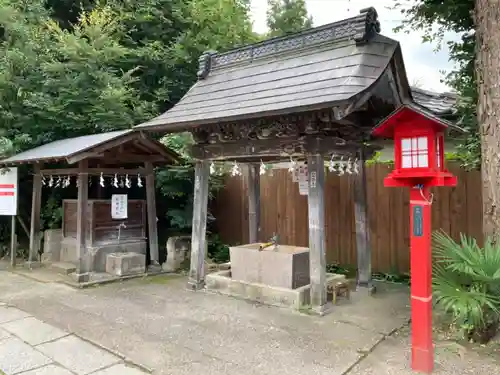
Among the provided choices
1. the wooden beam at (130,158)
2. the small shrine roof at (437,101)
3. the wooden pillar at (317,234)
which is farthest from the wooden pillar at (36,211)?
the small shrine roof at (437,101)

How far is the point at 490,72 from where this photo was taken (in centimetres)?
481

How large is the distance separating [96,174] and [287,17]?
21.8 meters

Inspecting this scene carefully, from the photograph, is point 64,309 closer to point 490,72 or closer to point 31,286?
point 31,286

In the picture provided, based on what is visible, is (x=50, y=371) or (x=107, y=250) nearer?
(x=50, y=371)

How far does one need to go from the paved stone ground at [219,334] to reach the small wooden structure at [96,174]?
1377mm

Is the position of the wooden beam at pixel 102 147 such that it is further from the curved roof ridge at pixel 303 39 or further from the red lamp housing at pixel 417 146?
the red lamp housing at pixel 417 146

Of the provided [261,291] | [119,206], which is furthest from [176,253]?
[261,291]

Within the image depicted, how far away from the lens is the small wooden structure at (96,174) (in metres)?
7.27

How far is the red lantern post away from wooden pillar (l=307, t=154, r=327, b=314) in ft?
5.15

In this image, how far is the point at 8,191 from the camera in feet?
28.3

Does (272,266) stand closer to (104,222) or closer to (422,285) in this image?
(422,285)

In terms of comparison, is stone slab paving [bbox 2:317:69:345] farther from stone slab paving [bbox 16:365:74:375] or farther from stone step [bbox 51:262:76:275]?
stone step [bbox 51:262:76:275]

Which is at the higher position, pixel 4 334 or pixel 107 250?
pixel 107 250

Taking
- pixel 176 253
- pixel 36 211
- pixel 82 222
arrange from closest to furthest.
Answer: pixel 82 222 → pixel 176 253 → pixel 36 211
